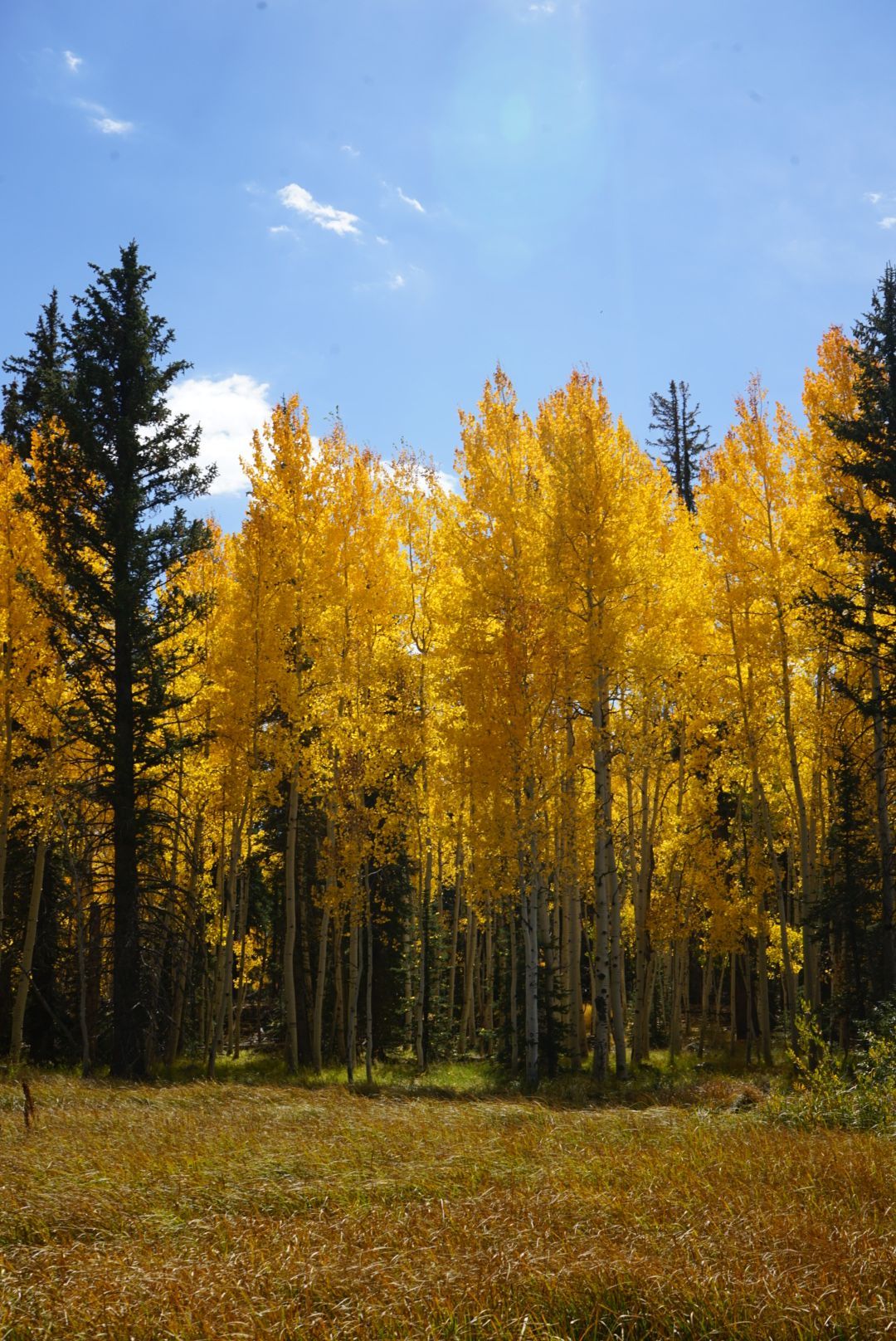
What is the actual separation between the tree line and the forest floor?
19.4 ft

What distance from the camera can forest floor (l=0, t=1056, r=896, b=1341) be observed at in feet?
14.1

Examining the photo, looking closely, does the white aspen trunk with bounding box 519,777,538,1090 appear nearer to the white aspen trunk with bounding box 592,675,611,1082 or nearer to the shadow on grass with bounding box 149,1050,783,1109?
the shadow on grass with bounding box 149,1050,783,1109

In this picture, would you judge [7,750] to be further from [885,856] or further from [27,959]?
[885,856]

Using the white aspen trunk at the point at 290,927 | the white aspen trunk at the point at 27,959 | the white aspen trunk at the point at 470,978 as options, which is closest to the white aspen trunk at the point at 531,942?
the white aspen trunk at the point at 290,927

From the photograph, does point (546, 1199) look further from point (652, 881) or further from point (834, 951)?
point (834, 951)

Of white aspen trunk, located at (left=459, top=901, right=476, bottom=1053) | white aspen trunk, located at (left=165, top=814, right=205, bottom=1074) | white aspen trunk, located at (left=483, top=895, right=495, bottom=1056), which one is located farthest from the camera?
white aspen trunk, located at (left=483, top=895, right=495, bottom=1056)

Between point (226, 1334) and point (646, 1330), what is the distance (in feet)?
5.97

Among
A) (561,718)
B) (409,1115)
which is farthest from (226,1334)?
(561,718)

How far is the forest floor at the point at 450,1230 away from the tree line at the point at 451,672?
5.90m

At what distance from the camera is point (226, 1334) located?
4.16 meters

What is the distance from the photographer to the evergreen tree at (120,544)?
1376 centimetres

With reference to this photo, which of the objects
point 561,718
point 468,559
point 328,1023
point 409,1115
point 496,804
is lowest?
point 328,1023

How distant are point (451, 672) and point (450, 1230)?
10836 mm

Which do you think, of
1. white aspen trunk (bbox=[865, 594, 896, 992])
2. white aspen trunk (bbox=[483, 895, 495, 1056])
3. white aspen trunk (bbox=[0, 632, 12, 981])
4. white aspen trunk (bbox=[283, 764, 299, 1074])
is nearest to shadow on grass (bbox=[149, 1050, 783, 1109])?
white aspen trunk (bbox=[283, 764, 299, 1074])
